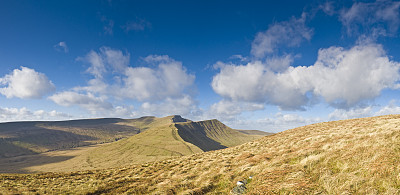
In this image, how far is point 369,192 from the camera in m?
5.86

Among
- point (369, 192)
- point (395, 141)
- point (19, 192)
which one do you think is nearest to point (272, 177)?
point (369, 192)

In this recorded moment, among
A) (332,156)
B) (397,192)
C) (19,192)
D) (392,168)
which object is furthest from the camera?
(19,192)

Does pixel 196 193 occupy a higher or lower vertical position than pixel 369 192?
lower

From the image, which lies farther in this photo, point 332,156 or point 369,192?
point 332,156

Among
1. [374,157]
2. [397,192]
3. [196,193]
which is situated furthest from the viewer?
[196,193]

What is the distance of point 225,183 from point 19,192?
65.0 ft

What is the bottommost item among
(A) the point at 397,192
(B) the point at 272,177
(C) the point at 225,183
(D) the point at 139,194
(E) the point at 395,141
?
(D) the point at 139,194

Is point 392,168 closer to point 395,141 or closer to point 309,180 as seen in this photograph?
point 309,180

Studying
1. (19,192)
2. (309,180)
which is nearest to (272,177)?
(309,180)

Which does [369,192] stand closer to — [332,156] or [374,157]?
[374,157]

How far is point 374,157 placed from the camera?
834 cm

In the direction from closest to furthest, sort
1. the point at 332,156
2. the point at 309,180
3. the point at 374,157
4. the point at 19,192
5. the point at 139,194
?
the point at 309,180 → the point at 374,157 → the point at 332,156 → the point at 139,194 → the point at 19,192

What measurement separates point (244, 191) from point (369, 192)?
468cm

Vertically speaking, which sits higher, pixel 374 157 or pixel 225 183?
pixel 374 157
